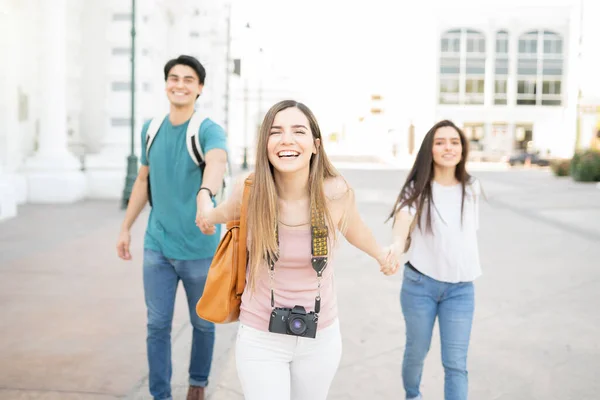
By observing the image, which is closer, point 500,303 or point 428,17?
point 500,303

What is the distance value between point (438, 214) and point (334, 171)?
1.22 meters

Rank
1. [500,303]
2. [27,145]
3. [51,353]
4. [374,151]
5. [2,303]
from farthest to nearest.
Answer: [374,151]
[27,145]
[500,303]
[2,303]
[51,353]

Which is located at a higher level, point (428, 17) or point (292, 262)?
point (428, 17)

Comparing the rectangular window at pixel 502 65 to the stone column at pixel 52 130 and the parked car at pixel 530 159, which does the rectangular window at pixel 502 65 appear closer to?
the parked car at pixel 530 159

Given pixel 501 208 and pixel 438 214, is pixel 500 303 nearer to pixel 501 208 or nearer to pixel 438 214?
pixel 438 214

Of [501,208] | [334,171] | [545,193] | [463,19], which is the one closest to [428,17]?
[463,19]

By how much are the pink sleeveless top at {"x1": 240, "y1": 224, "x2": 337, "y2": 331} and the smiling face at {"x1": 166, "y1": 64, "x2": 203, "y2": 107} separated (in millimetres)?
1495

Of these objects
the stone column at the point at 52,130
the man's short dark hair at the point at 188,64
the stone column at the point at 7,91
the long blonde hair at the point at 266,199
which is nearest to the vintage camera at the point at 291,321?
the long blonde hair at the point at 266,199

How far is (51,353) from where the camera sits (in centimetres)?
538

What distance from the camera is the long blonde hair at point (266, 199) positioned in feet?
8.75

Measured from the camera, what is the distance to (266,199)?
105 inches

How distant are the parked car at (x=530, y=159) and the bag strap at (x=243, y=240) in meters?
51.4

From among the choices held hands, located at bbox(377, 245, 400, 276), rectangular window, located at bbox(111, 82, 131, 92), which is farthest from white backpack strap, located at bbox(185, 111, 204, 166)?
rectangular window, located at bbox(111, 82, 131, 92)

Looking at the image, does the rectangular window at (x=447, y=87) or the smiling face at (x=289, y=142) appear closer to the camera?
the smiling face at (x=289, y=142)
